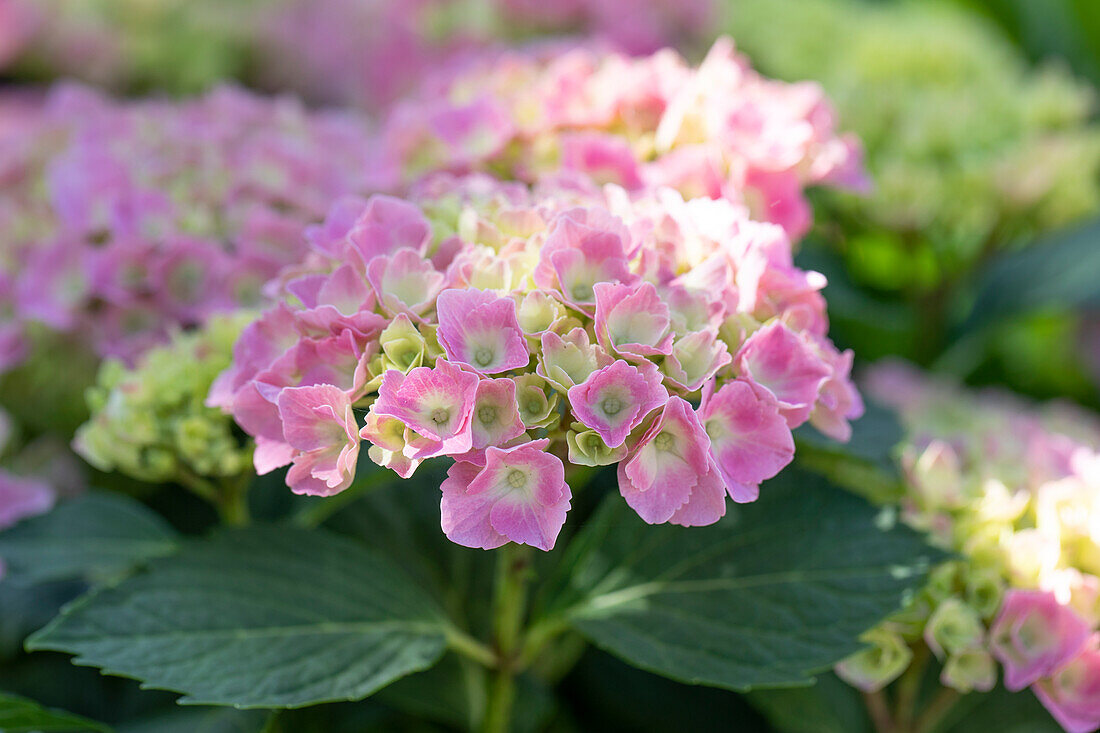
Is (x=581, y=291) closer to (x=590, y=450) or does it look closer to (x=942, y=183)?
(x=590, y=450)

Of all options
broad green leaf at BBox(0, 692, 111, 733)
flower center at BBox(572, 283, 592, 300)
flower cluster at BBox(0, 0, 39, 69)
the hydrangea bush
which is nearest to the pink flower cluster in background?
the hydrangea bush

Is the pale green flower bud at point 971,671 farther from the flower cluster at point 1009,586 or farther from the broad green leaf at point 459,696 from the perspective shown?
the broad green leaf at point 459,696

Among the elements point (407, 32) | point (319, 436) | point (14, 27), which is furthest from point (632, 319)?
point (14, 27)

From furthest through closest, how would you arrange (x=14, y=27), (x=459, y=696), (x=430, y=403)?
1. (x=14, y=27)
2. (x=459, y=696)
3. (x=430, y=403)

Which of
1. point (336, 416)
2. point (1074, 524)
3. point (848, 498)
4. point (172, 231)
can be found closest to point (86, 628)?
point (336, 416)

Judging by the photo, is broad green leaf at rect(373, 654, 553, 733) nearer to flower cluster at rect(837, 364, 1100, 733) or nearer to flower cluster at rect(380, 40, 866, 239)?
flower cluster at rect(837, 364, 1100, 733)

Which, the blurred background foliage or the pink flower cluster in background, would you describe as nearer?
the blurred background foliage

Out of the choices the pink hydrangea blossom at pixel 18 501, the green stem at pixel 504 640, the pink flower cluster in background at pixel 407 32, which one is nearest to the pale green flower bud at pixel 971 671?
the green stem at pixel 504 640
